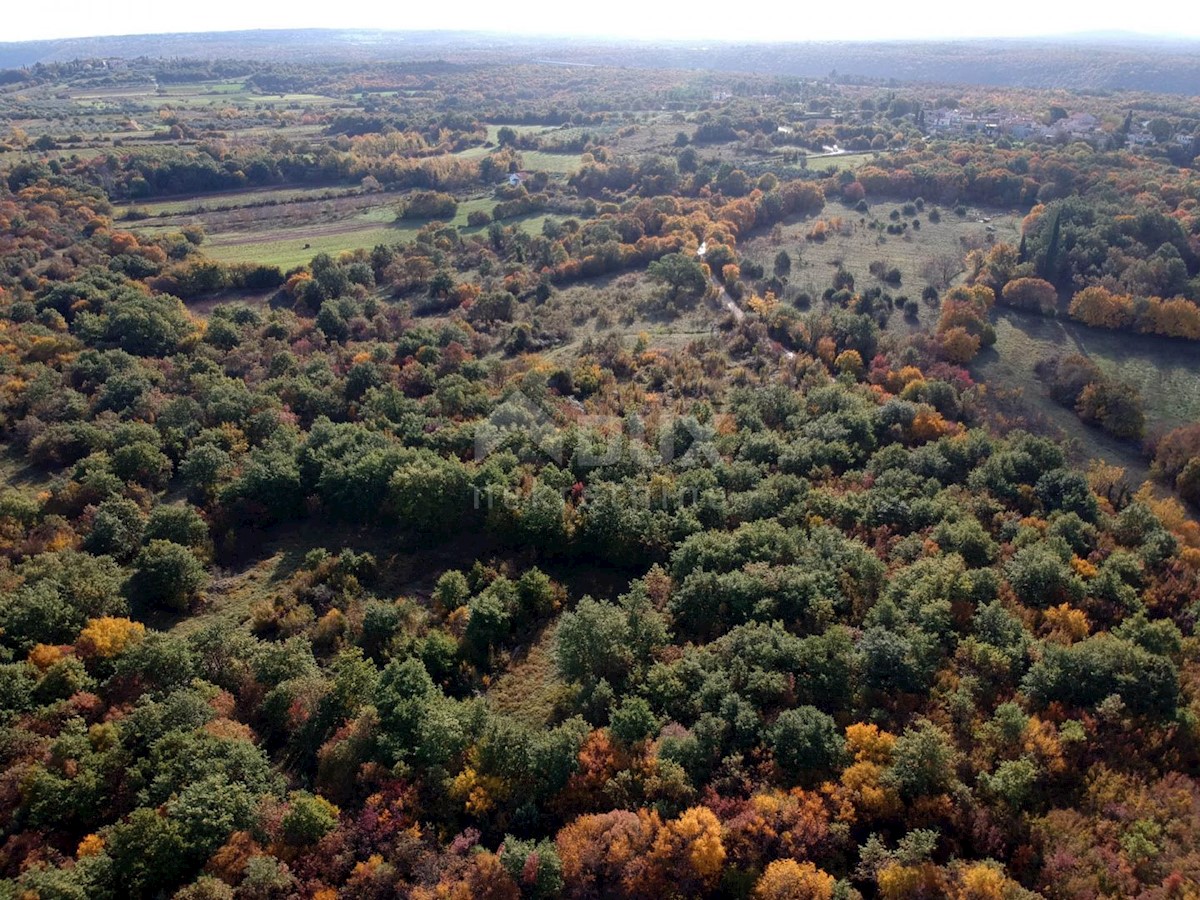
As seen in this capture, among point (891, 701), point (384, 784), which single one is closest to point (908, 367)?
point (891, 701)

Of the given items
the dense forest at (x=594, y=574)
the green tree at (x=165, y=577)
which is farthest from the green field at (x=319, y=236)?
the green tree at (x=165, y=577)

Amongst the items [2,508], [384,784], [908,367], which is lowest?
[384,784]

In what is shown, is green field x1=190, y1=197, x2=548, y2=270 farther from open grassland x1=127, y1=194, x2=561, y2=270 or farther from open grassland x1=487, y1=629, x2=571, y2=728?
open grassland x1=487, y1=629, x2=571, y2=728

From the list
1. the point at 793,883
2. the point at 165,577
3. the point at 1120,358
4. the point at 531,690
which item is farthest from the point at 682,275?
the point at 793,883

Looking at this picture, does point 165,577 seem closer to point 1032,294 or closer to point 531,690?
point 531,690

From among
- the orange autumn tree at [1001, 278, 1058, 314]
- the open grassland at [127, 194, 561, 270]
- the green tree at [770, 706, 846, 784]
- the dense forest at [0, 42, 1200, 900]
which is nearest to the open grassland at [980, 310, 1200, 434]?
the dense forest at [0, 42, 1200, 900]

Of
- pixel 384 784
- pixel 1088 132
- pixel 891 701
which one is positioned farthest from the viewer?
pixel 1088 132

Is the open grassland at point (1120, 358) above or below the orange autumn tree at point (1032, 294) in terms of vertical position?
below

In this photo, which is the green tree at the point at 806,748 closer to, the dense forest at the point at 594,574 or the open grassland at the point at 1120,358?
the dense forest at the point at 594,574

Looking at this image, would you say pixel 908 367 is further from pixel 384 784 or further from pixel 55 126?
pixel 55 126
